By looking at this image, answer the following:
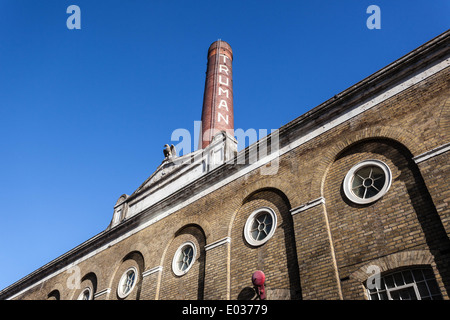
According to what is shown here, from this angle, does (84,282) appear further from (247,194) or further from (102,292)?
(247,194)

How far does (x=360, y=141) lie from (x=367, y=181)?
102cm

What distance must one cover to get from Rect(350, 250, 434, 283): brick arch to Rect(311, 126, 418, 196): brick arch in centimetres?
203

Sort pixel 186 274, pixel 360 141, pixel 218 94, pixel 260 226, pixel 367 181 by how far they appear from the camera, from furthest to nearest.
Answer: pixel 218 94 → pixel 186 274 → pixel 260 226 → pixel 360 141 → pixel 367 181

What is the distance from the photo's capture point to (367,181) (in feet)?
27.0

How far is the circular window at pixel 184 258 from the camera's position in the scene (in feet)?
37.2

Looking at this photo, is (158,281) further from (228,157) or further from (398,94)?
(398,94)

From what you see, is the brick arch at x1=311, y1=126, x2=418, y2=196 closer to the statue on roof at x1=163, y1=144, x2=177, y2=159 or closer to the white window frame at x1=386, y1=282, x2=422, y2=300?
the white window frame at x1=386, y1=282, x2=422, y2=300

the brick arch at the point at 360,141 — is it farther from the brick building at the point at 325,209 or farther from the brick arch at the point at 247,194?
the brick arch at the point at 247,194

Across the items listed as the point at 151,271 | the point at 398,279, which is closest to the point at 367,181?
the point at 398,279

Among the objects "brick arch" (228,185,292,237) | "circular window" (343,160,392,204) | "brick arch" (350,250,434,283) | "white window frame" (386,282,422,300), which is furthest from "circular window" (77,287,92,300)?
"white window frame" (386,282,422,300)

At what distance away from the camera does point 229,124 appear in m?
22.7

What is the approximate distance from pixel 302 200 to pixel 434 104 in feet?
11.8

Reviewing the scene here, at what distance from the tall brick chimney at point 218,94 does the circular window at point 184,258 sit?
9.67 metres

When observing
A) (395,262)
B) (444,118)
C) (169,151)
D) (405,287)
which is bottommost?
(405,287)
